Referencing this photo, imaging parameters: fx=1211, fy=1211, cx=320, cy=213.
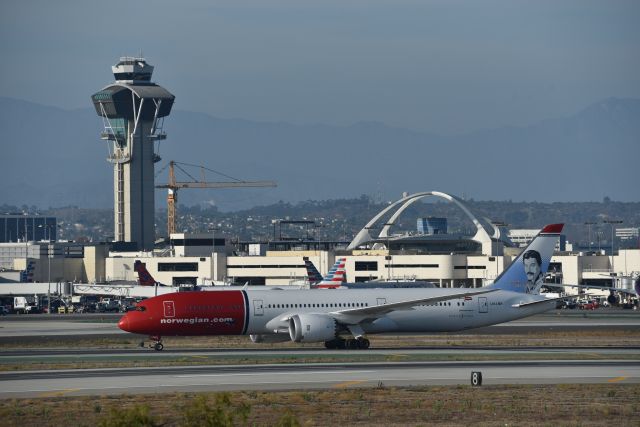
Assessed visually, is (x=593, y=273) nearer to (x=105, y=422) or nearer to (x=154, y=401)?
(x=154, y=401)

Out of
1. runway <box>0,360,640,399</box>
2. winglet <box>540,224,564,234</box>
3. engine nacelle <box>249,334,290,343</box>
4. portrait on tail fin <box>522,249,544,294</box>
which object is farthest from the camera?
winglet <box>540,224,564,234</box>

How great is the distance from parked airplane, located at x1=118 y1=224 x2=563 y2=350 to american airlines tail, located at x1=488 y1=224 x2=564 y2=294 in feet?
4.60

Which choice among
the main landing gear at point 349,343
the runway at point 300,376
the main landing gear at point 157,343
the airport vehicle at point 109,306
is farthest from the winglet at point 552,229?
the airport vehicle at point 109,306

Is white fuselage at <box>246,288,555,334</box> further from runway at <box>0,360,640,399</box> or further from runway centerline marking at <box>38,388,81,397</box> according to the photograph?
runway centerline marking at <box>38,388,81,397</box>

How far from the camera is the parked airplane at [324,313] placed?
235 ft

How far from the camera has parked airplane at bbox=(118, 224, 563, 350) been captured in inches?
2820

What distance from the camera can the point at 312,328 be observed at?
70438 mm

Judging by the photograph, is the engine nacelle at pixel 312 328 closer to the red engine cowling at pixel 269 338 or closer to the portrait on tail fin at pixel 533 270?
the red engine cowling at pixel 269 338

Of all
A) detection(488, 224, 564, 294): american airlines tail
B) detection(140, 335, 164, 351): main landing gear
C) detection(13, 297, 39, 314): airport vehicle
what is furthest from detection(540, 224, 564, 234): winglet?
detection(13, 297, 39, 314): airport vehicle

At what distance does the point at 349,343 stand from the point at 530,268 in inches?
576

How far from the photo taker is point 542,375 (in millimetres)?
54875

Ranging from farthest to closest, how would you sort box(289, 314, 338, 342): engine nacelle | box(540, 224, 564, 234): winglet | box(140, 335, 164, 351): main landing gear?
box(540, 224, 564, 234): winglet
box(140, 335, 164, 351): main landing gear
box(289, 314, 338, 342): engine nacelle

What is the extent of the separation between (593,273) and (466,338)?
11060cm

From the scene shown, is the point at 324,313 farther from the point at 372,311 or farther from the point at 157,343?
the point at 157,343
